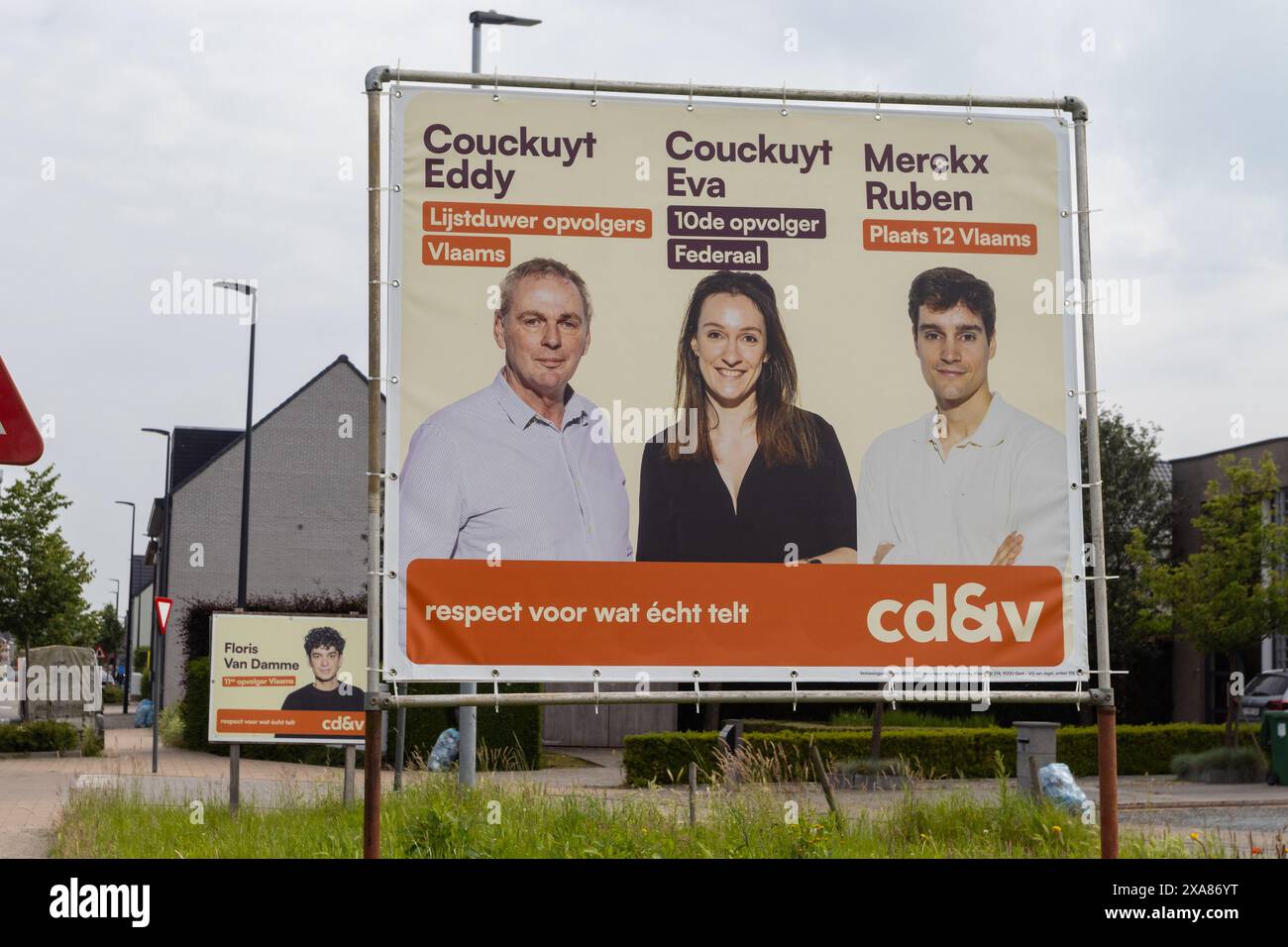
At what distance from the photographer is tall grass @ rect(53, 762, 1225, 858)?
27.5 ft

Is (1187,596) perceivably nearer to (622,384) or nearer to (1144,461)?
(1144,461)

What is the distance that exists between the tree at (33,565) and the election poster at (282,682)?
24.2m

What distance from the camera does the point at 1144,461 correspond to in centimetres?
3984

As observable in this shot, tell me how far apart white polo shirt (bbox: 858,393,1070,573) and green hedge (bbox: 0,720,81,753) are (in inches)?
961

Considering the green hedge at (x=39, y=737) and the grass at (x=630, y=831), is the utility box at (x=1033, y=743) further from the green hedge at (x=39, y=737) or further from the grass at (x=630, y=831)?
the green hedge at (x=39, y=737)

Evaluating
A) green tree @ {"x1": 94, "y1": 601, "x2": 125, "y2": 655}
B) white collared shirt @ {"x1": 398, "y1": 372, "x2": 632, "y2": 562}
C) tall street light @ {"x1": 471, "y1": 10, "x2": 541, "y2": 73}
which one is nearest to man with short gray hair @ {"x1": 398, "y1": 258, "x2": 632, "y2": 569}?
white collared shirt @ {"x1": 398, "y1": 372, "x2": 632, "y2": 562}

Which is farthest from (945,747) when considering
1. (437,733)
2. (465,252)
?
(465,252)

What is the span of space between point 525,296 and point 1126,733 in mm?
21899

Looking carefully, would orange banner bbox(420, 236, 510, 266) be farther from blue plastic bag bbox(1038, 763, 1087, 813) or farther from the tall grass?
blue plastic bag bbox(1038, 763, 1087, 813)

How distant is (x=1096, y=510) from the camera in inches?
280

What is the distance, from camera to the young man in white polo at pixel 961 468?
24.6 feet

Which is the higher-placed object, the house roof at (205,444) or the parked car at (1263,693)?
the house roof at (205,444)

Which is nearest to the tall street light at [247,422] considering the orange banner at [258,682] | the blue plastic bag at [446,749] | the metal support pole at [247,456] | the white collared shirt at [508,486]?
the metal support pole at [247,456]
